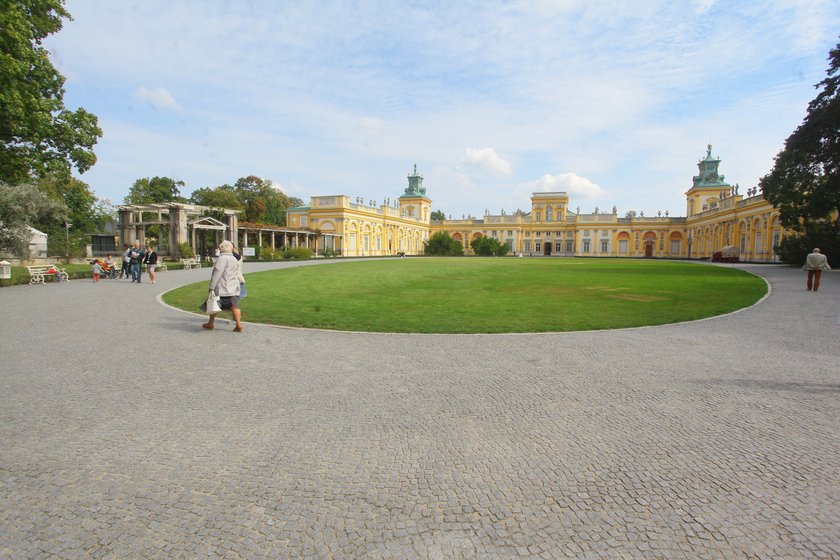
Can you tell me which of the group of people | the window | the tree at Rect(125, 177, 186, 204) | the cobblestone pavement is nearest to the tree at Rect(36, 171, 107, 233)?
the tree at Rect(125, 177, 186, 204)

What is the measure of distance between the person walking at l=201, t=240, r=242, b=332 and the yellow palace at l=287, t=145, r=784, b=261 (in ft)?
153

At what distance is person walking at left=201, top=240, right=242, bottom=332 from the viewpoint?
7996mm

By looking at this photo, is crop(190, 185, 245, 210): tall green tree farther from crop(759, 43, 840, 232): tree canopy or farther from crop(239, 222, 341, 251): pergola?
crop(759, 43, 840, 232): tree canopy

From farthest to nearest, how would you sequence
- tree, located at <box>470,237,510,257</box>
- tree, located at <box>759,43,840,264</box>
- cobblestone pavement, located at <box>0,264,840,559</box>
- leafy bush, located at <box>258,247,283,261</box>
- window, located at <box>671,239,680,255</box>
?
tree, located at <box>470,237,510,257</box>, window, located at <box>671,239,680,255</box>, leafy bush, located at <box>258,247,283,261</box>, tree, located at <box>759,43,840,264</box>, cobblestone pavement, located at <box>0,264,840,559</box>

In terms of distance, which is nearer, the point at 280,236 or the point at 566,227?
the point at 280,236

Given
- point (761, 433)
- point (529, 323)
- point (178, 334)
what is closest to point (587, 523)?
point (761, 433)

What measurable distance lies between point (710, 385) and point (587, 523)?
340 centimetres

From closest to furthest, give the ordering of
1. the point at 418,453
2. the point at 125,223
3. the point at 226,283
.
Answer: the point at 418,453, the point at 226,283, the point at 125,223

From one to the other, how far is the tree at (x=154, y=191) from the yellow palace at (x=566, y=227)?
1714 centimetres

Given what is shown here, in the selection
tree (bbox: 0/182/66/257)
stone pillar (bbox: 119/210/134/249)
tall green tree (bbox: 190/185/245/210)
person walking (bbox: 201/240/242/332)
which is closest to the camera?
person walking (bbox: 201/240/242/332)

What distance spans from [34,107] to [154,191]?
52.0 m

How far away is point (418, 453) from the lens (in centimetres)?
333

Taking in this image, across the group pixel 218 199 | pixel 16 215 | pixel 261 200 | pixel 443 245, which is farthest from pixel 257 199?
pixel 16 215

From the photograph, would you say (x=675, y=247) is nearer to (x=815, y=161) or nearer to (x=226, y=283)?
(x=815, y=161)
